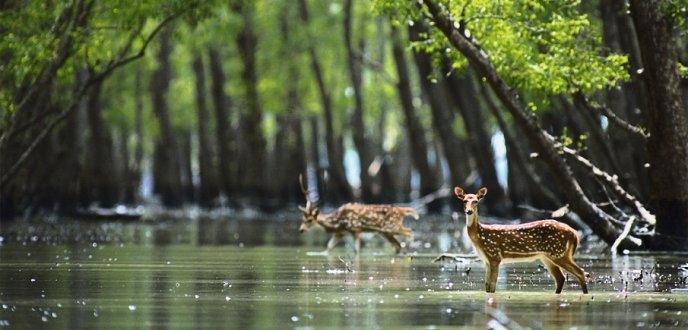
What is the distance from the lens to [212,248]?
2769cm

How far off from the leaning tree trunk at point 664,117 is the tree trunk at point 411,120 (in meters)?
26.5

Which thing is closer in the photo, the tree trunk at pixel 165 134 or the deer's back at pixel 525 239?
the deer's back at pixel 525 239

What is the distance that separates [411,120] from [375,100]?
89.8 ft

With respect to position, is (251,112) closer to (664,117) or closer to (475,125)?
(475,125)

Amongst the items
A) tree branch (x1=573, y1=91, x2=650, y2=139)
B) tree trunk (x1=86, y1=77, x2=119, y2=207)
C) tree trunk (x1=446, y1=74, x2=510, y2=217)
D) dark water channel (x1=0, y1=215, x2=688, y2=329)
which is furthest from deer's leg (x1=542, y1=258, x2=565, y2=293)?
tree trunk (x1=86, y1=77, x2=119, y2=207)

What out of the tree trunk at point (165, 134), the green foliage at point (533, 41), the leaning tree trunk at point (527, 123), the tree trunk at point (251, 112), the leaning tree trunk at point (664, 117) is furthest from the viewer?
the tree trunk at point (165, 134)

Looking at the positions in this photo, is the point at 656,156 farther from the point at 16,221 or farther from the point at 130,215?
the point at 130,215

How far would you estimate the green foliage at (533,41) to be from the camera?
24.5m

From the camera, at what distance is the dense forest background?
24.6 metres

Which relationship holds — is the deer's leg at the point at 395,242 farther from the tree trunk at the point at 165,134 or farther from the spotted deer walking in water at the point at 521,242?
the tree trunk at the point at 165,134

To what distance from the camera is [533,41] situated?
25688 millimetres

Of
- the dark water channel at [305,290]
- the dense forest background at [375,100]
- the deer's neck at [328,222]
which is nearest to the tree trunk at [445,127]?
the dense forest background at [375,100]

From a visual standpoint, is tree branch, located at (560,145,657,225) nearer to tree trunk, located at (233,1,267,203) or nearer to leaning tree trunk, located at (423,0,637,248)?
leaning tree trunk, located at (423,0,637,248)

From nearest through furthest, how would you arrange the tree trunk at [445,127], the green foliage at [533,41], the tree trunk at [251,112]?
1. the green foliage at [533,41]
2. the tree trunk at [445,127]
3. the tree trunk at [251,112]
